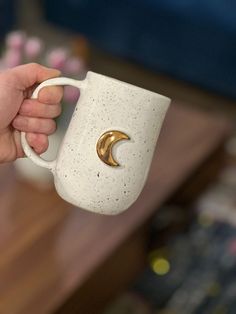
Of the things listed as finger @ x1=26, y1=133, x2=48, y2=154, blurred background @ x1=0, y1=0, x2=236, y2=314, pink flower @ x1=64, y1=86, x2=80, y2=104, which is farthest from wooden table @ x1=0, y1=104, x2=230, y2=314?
finger @ x1=26, y1=133, x2=48, y2=154

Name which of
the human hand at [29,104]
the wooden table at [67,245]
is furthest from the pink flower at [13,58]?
the human hand at [29,104]

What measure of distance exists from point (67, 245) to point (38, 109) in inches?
23.8

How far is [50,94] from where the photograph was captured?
727 millimetres

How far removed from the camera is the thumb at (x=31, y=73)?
74 centimetres

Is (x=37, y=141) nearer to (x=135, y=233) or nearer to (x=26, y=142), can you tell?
(x=26, y=142)

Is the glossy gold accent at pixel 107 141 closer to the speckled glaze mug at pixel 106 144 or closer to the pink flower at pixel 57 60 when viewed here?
the speckled glaze mug at pixel 106 144

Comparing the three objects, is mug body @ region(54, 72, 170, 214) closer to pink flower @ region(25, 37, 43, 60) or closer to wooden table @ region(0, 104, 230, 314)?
wooden table @ region(0, 104, 230, 314)

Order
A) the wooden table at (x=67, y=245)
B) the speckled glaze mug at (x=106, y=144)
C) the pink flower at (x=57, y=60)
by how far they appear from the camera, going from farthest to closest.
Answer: the pink flower at (x=57, y=60) < the wooden table at (x=67, y=245) < the speckled glaze mug at (x=106, y=144)

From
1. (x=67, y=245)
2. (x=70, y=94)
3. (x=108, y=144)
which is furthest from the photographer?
(x=70, y=94)

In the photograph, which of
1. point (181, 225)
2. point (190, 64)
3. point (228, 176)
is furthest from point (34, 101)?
point (190, 64)

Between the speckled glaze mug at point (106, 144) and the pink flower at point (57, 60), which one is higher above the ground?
the pink flower at point (57, 60)

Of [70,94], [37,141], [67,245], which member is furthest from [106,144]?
[70,94]

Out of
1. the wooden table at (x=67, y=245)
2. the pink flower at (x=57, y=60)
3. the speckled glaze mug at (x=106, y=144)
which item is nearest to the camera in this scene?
the speckled glaze mug at (x=106, y=144)

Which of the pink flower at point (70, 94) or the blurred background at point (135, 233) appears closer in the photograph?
the blurred background at point (135, 233)
